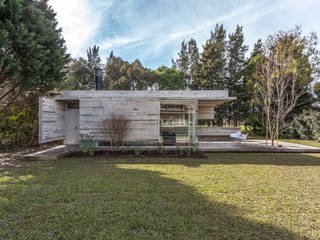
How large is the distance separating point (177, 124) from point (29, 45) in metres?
6.46

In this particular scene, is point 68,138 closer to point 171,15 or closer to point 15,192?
point 15,192

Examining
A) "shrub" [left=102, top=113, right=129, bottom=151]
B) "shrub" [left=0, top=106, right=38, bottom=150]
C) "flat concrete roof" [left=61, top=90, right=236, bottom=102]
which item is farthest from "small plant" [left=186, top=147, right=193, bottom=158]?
"shrub" [left=0, top=106, right=38, bottom=150]

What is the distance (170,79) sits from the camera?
70.7 feet

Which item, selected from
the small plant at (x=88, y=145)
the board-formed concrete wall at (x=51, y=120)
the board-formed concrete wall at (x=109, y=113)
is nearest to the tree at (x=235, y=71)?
the board-formed concrete wall at (x=109, y=113)

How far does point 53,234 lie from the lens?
5.71 ft

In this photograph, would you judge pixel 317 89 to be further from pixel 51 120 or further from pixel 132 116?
pixel 51 120

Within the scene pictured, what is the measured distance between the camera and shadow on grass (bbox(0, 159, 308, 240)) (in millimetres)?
1771

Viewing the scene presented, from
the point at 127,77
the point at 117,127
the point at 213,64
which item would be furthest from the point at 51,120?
the point at 127,77

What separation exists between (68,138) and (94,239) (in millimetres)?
7541

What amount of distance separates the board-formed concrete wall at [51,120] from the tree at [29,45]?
85 centimetres

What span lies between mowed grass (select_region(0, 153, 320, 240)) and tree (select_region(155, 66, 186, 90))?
1839 cm

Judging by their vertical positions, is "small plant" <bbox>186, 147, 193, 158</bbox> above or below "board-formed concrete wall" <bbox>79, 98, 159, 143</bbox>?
below

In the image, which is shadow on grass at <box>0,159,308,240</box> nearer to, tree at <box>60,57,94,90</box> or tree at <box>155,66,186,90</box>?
tree at <box>155,66,186,90</box>

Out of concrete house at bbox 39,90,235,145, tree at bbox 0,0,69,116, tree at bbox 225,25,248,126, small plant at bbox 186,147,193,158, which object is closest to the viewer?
tree at bbox 0,0,69,116
